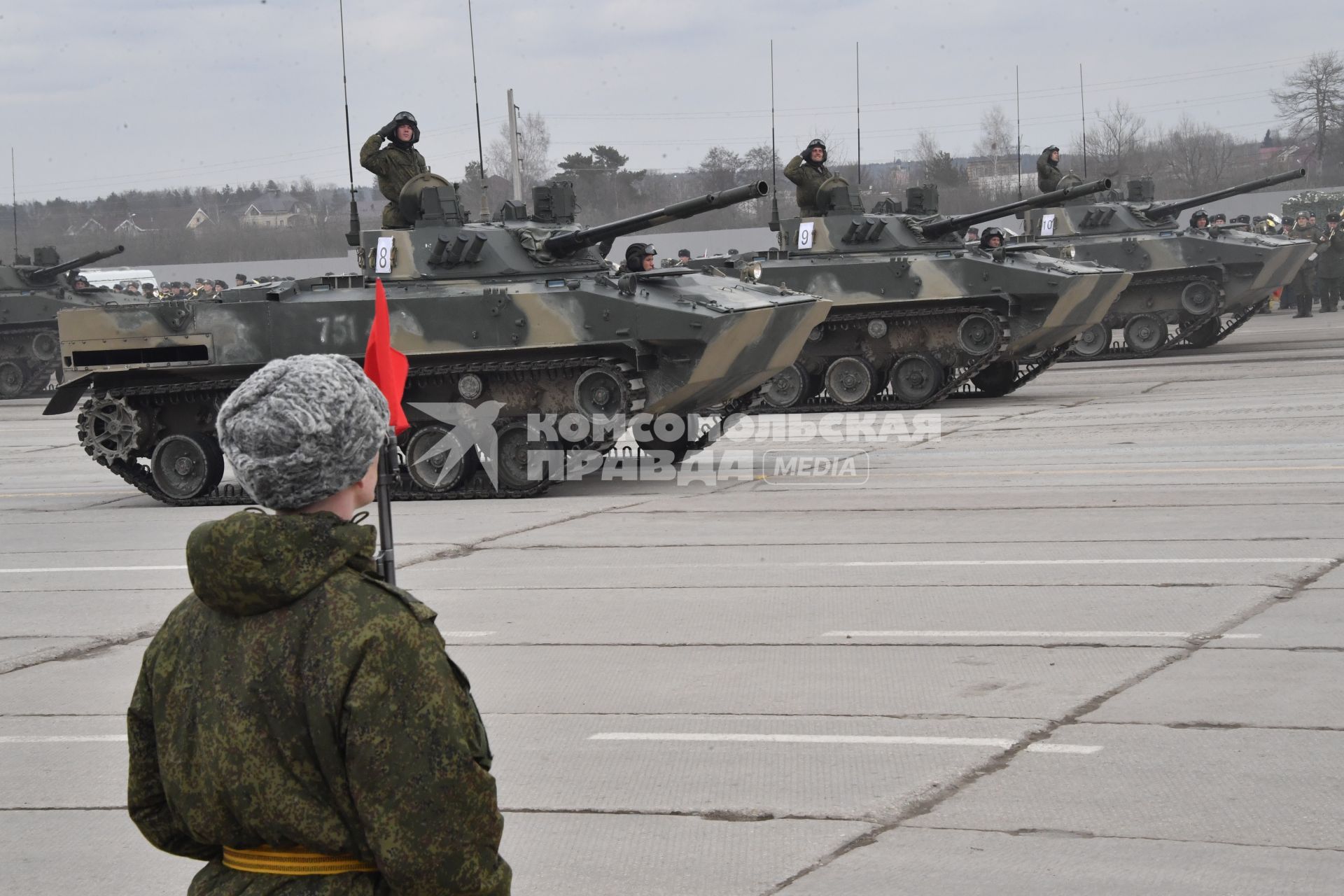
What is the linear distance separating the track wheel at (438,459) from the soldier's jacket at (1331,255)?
2663 centimetres

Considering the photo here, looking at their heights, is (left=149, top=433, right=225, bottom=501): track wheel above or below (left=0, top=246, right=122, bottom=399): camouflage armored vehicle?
below

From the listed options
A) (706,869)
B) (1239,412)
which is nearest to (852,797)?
(706,869)

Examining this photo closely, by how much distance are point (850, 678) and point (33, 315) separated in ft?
95.0

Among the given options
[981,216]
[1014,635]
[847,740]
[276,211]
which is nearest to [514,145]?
[981,216]

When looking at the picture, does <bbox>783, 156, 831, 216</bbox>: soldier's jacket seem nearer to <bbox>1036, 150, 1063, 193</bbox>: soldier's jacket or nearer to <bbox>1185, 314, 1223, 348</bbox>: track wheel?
<bbox>1036, 150, 1063, 193</bbox>: soldier's jacket

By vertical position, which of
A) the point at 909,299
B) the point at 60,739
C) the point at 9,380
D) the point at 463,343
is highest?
the point at 909,299

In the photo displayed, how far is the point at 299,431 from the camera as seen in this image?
2699 millimetres

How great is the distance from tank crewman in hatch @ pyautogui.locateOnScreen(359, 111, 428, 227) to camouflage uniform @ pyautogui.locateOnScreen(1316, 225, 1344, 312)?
24984mm

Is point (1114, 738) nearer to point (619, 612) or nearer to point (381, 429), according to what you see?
point (619, 612)

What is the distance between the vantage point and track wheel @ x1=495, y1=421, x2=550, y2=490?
609 inches

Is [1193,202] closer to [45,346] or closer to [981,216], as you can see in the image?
[981,216]

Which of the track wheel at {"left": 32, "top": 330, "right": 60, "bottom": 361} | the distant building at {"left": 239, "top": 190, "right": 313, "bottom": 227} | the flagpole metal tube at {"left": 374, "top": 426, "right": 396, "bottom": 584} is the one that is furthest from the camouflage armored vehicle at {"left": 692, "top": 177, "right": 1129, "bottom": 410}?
the distant building at {"left": 239, "top": 190, "right": 313, "bottom": 227}

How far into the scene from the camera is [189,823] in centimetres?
279

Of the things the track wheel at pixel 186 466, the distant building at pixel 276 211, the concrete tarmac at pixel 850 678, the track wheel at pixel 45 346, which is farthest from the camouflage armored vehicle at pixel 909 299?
the distant building at pixel 276 211
